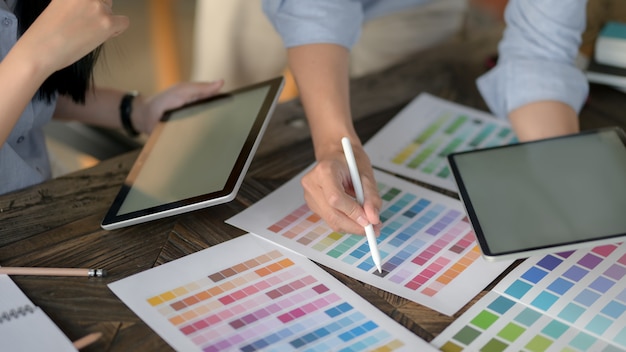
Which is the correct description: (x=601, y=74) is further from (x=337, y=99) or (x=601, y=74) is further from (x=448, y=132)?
(x=337, y=99)

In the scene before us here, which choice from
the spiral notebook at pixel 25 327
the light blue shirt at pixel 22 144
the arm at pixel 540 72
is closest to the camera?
the spiral notebook at pixel 25 327

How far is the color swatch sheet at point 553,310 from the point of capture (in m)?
0.76

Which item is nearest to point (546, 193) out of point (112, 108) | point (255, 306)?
point (255, 306)

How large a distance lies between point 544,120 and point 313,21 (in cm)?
38

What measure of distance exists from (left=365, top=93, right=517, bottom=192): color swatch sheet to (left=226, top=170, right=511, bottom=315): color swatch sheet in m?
0.05

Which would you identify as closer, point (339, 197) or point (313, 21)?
point (339, 197)

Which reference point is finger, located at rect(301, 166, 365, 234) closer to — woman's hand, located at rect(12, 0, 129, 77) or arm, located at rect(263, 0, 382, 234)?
arm, located at rect(263, 0, 382, 234)

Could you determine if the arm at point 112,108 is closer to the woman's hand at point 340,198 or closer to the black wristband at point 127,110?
the black wristband at point 127,110

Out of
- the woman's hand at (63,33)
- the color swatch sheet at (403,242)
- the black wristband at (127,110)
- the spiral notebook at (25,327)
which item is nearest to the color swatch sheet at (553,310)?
the color swatch sheet at (403,242)

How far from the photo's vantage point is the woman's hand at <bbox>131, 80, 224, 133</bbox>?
116 cm

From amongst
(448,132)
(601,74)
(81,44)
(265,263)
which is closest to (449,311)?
(265,263)

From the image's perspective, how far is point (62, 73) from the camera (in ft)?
3.56

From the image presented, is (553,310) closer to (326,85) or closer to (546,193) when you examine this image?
(546,193)

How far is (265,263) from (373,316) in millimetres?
154
